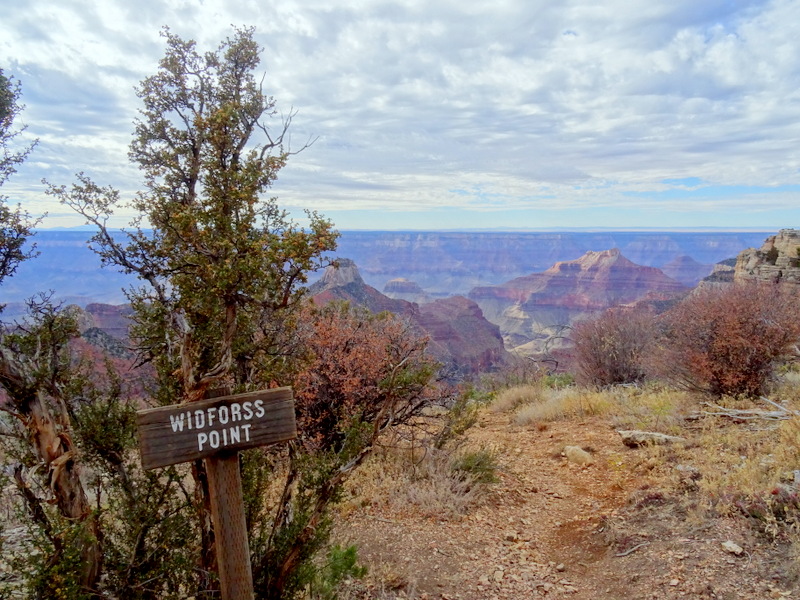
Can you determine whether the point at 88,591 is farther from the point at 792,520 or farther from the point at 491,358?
the point at 491,358

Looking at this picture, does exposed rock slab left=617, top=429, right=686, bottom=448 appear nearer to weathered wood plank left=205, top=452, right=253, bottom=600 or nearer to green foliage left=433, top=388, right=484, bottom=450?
green foliage left=433, top=388, right=484, bottom=450

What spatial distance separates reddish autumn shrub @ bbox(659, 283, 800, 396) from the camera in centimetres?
768

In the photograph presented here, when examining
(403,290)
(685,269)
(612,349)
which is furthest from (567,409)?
(685,269)

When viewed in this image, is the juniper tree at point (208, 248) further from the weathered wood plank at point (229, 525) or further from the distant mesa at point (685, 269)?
the distant mesa at point (685, 269)

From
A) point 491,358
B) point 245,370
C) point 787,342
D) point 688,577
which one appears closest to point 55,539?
point 245,370

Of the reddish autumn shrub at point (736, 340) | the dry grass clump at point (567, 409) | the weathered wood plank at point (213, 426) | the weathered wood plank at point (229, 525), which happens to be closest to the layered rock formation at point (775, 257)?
the reddish autumn shrub at point (736, 340)

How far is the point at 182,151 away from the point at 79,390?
5.54 ft

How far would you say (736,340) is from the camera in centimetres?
772

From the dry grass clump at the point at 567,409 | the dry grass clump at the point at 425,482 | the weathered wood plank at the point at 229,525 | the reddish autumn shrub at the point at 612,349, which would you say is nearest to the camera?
the weathered wood plank at the point at 229,525

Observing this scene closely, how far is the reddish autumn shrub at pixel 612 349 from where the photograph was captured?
12.2 m

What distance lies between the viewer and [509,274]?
19775 centimetres

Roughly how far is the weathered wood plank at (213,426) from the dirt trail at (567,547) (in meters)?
2.55

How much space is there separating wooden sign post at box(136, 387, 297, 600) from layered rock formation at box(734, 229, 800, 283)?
25.1 metres

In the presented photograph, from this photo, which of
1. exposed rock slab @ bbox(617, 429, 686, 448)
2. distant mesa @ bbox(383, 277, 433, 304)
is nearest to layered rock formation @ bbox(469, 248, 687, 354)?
distant mesa @ bbox(383, 277, 433, 304)
